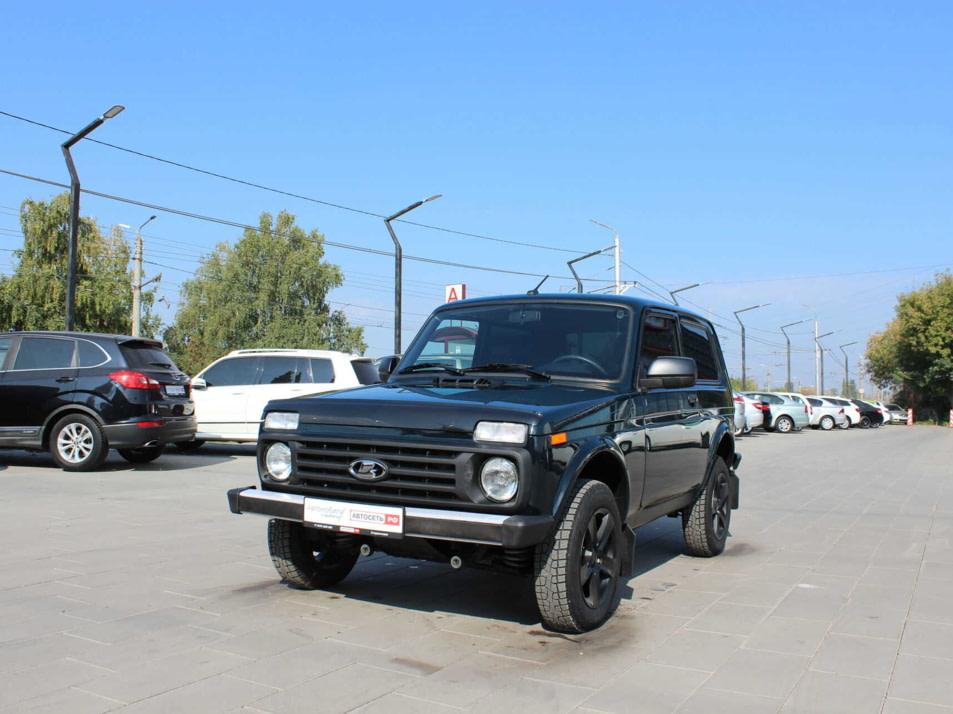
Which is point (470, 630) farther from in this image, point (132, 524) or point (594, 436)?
point (132, 524)

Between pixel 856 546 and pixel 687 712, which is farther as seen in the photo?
pixel 856 546

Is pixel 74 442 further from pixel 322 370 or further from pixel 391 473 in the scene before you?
pixel 391 473

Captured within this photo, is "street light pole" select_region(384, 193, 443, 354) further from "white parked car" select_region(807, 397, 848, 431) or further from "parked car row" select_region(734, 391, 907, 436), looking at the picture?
"white parked car" select_region(807, 397, 848, 431)

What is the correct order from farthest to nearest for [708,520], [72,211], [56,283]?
[56,283], [72,211], [708,520]

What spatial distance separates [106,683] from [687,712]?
2.37 metres

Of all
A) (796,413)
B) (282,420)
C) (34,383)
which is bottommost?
(796,413)

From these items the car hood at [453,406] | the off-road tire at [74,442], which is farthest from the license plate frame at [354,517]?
the off-road tire at [74,442]

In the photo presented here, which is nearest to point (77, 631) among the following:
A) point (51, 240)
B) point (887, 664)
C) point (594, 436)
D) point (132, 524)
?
point (594, 436)

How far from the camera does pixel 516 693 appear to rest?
3.55 m

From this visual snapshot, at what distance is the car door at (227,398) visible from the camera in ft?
46.5

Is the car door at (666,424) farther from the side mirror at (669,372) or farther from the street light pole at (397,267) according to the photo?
the street light pole at (397,267)

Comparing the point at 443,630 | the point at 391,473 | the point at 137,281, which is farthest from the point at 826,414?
the point at 391,473

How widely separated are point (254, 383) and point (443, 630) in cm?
1046

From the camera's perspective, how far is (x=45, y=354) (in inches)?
456
